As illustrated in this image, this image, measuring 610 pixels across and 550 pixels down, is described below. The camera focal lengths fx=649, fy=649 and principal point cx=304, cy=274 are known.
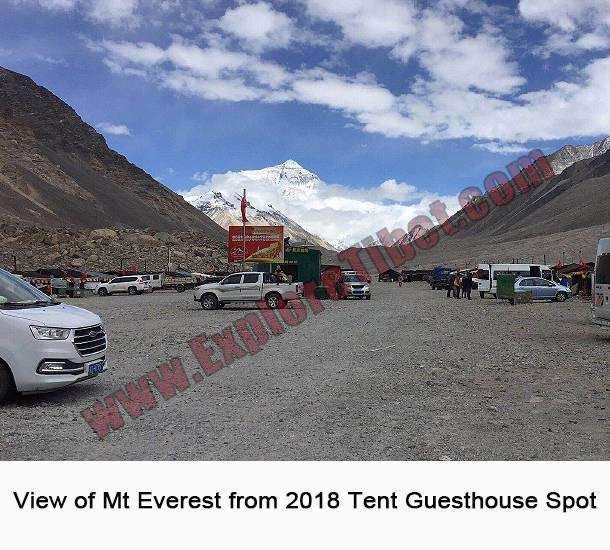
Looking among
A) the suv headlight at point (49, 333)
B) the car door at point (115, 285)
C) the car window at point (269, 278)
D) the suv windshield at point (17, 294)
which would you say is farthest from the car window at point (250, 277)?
the car door at point (115, 285)

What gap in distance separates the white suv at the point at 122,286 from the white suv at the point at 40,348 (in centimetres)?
4232

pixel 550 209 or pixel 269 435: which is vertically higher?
pixel 550 209

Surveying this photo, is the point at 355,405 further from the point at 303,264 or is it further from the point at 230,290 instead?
the point at 303,264

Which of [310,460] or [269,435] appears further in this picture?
[269,435]

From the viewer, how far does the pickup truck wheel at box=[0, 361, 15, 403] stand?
8.12m

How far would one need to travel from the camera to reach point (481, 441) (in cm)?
653

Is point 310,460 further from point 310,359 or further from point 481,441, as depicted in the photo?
point 310,359

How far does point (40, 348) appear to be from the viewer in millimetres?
8133

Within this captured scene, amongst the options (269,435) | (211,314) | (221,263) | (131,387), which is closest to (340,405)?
(269,435)

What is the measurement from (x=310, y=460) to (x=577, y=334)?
44.2ft

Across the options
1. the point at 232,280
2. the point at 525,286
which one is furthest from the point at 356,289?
the point at 232,280

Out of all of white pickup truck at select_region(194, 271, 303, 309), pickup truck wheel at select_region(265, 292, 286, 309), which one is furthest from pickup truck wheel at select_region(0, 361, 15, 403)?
pickup truck wheel at select_region(265, 292, 286, 309)

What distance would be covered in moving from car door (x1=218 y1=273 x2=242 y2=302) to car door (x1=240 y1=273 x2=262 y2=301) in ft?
0.72
